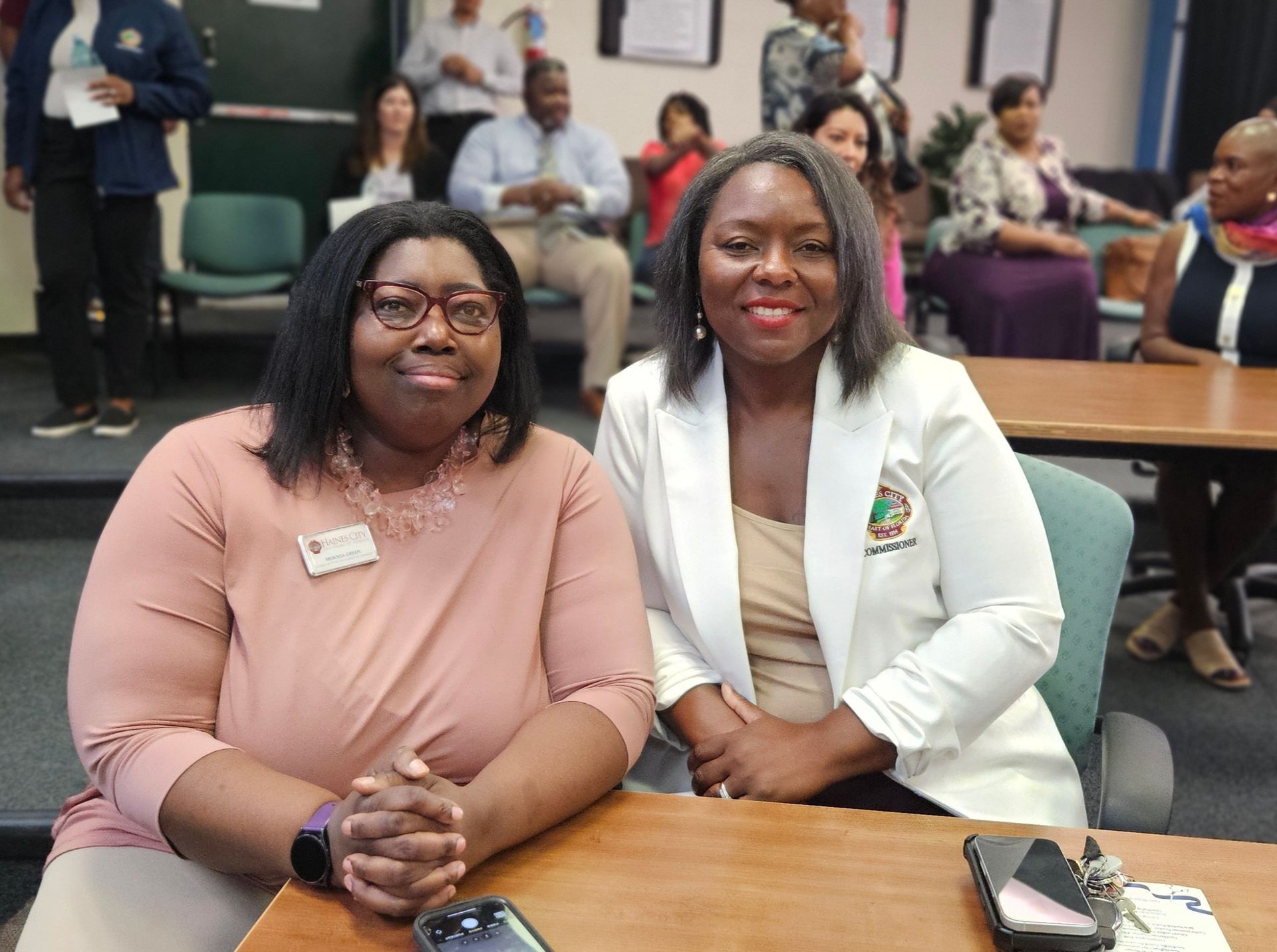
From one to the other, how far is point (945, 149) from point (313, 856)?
7.76 meters

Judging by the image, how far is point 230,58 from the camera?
638cm

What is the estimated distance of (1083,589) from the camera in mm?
1590

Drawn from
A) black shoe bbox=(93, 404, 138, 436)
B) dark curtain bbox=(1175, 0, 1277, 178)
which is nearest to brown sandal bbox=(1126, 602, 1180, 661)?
black shoe bbox=(93, 404, 138, 436)

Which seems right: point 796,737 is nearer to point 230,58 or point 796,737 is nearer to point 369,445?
point 369,445

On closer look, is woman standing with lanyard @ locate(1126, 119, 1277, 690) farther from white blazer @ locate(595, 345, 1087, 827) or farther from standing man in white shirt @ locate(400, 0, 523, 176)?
standing man in white shirt @ locate(400, 0, 523, 176)

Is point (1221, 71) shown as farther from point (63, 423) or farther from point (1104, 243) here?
point (63, 423)

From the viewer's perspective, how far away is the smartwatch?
1057mm

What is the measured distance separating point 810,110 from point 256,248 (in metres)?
3.04

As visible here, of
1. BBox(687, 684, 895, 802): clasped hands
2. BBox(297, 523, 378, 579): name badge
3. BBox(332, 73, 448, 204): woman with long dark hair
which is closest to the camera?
BBox(297, 523, 378, 579): name badge

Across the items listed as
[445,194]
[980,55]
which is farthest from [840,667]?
[980,55]

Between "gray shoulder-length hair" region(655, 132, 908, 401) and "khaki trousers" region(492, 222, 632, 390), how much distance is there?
322 cm

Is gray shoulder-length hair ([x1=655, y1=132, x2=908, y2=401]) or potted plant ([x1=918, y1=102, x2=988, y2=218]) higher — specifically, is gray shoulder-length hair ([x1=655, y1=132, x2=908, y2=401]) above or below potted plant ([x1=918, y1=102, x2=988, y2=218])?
below

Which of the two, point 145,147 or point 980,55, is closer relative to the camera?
point 145,147

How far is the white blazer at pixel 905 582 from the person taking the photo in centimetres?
145
